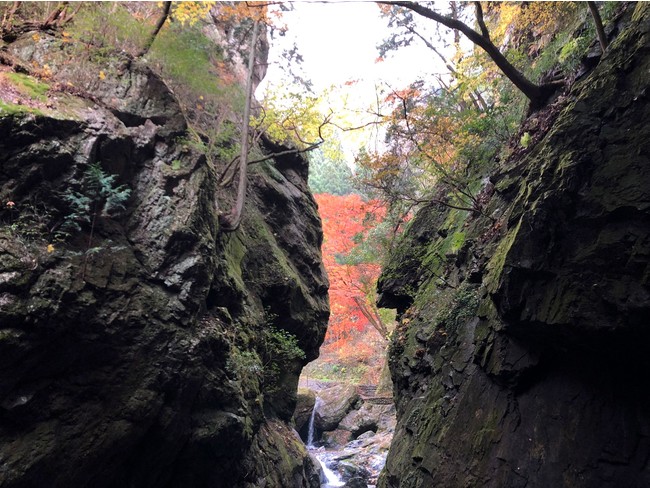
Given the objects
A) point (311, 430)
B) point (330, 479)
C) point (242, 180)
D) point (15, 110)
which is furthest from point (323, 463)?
point (15, 110)

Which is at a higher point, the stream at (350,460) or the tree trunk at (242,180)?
the tree trunk at (242,180)

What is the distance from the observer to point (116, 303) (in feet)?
19.1

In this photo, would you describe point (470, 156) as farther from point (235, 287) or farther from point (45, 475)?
point (45, 475)

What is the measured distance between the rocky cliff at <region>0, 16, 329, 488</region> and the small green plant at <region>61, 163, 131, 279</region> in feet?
0.07

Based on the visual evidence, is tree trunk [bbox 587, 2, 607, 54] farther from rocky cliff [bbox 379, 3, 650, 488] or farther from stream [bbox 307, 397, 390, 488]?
stream [bbox 307, 397, 390, 488]

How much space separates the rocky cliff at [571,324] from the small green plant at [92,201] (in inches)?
220

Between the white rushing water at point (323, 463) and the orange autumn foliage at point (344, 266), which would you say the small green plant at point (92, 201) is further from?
the orange autumn foliage at point (344, 266)

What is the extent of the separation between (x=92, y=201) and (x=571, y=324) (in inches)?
251

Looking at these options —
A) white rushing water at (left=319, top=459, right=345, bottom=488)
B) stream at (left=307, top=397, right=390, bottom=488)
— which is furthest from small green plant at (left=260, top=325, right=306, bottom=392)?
stream at (left=307, top=397, right=390, bottom=488)

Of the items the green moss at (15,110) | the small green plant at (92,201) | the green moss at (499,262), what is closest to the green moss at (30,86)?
the green moss at (15,110)

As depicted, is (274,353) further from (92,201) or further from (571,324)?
(571,324)

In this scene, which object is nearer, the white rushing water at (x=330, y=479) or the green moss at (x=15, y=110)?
the green moss at (x=15, y=110)

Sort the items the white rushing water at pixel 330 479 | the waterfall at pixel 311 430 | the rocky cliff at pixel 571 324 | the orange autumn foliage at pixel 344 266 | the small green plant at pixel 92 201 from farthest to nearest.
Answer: the orange autumn foliage at pixel 344 266, the waterfall at pixel 311 430, the white rushing water at pixel 330 479, the small green plant at pixel 92 201, the rocky cliff at pixel 571 324

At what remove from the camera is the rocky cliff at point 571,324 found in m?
3.84
